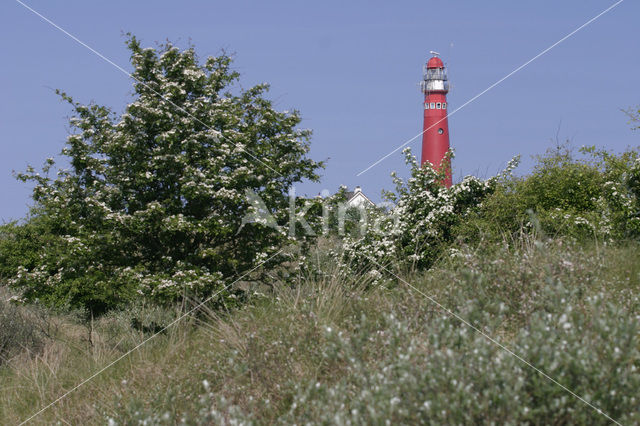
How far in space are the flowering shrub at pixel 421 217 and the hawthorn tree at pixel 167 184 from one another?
2.24 metres

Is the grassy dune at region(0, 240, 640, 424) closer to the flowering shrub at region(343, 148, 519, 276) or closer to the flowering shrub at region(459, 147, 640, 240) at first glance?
the flowering shrub at region(459, 147, 640, 240)

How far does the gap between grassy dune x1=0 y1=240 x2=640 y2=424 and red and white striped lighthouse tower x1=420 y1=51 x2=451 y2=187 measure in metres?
39.6

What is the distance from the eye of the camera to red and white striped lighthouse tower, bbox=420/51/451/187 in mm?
47875

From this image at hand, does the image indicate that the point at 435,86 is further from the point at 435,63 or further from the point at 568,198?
the point at 568,198

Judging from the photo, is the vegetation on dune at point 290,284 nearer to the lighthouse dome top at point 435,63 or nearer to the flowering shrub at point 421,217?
the flowering shrub at point 421,217

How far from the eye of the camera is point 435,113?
2051 inches

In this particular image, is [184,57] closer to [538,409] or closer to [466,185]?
[466,185]

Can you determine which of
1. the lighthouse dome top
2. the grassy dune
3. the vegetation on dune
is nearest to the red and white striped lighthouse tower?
the lighthouse dome top

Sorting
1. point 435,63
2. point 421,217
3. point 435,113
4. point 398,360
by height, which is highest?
point 435,63


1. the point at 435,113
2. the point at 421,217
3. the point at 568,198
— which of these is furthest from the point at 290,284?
the point at 435,113

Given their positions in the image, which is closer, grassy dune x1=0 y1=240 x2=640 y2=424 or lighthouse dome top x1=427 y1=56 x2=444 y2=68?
grassy dune x1=0 y1=240 x2=640 y2=424

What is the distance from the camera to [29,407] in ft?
26.0

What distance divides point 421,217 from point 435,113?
37.1 m

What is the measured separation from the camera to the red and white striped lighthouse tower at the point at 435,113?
157ft
